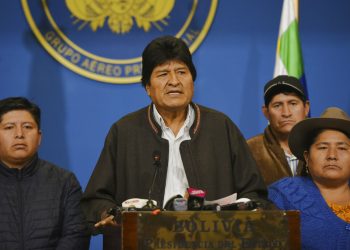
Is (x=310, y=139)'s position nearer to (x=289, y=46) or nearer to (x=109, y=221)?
(x=109, y=221)

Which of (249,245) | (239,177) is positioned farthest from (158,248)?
(239,177)

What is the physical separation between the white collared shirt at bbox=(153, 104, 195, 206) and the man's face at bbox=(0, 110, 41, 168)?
1.94 feet

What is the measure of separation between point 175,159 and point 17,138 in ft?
2.48

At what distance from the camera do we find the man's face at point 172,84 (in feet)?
7.57

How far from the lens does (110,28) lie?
378 cm

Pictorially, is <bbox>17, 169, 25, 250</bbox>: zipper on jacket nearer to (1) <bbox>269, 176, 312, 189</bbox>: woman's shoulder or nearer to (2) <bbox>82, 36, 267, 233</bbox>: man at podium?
(2) <bbox>82, 36, 267, 233</bbox>: man at podium

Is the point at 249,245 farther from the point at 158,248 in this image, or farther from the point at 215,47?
the point at 215,47

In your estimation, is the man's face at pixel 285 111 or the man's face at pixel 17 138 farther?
the man's face at pixel 285 111

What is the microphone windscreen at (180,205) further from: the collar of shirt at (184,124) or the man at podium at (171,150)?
the collar of shirt at (184,124)

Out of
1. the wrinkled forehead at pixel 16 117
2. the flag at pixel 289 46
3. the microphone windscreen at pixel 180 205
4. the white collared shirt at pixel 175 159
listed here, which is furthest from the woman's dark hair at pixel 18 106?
the flag at pixel 289 46

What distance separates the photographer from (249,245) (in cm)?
163

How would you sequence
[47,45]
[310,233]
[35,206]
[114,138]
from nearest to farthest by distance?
[310,233] → [114,138] → [35,206] → [47,45]

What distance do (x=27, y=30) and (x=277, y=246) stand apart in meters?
2.57

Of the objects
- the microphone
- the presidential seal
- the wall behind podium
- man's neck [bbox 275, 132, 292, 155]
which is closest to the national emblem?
the presidential seal
